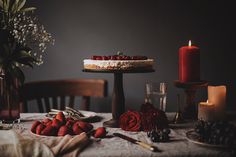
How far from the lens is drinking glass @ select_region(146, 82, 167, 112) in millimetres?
1647

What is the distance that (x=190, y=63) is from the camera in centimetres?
165

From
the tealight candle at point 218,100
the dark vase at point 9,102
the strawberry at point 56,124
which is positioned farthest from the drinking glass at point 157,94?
the dark vase at point 9,102

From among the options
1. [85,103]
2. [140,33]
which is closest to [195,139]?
[85,103]

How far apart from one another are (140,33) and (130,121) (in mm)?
1398

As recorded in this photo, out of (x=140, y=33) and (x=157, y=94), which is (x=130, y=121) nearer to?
(x=157, y=94)

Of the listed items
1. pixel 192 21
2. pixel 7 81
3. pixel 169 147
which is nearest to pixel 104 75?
pixel 192 21

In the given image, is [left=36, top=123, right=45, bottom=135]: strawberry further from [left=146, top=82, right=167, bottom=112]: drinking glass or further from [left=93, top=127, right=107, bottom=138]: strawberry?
[left=146, top=82, right=167, bottom=112]: drinking glass

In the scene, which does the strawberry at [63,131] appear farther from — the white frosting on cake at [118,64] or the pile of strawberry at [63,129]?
the white frosting on cake at [118,64]

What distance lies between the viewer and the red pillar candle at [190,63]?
1.65m

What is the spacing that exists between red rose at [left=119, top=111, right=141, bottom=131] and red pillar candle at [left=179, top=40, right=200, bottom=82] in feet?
1.20

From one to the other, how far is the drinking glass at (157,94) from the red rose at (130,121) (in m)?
0.25

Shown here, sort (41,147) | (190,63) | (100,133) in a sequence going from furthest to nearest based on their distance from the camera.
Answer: (190,63) → (100,133) → (41,147)

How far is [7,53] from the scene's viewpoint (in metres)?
1.47

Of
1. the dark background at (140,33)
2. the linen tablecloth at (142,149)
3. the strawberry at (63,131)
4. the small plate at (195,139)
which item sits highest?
the dark background at (140,33)
